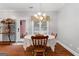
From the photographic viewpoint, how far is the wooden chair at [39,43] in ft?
11.9

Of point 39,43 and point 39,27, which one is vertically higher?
point 39,27

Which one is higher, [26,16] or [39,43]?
[26,16]

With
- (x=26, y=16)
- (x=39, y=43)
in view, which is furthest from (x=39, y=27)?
(x=39, y=43)

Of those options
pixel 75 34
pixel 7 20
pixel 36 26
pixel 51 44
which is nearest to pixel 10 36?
pixel 7 20

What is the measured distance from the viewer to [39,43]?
4.04 meters

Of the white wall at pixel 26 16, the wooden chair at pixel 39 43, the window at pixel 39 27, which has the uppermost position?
the white wall at pixel 26 16

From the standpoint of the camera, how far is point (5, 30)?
24.7 feet

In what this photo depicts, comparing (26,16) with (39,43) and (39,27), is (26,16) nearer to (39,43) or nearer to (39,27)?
(39,27)

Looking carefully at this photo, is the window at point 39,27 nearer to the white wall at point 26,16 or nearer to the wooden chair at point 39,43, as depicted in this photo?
the white wall at point 26,16

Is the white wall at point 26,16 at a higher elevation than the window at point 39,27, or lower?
higher

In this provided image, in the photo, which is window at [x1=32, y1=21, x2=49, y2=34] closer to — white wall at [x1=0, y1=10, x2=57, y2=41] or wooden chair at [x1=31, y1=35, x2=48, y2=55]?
white wall at [x1=0, y1=10, x2=57, y2=41]

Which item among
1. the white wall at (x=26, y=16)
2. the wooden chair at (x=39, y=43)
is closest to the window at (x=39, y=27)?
the white wall at (x=26, y=16)

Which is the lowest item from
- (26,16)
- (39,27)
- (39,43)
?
(39,43)

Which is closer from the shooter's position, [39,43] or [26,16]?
[39,43]
